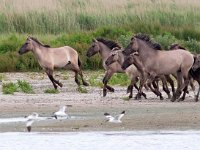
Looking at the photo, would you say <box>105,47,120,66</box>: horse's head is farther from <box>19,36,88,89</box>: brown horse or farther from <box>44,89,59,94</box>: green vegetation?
<box>19,36,88,89</box>: brown horse

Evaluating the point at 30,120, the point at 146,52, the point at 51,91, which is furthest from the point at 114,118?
the point at 51,91

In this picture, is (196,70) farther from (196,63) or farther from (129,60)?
(129,60)

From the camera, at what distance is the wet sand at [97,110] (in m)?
15.8

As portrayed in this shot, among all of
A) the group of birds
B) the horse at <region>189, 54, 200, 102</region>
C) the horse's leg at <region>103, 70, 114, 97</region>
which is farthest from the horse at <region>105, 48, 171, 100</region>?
the group of birds

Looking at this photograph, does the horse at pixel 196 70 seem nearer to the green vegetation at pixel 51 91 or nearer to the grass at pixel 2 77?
the green vegetation at pixel 51 91

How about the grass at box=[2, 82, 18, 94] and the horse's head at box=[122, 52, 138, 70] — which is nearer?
the horse's head at box=[122, 52, 138, 70]

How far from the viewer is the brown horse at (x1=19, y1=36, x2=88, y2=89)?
947 inches

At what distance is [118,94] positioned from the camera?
21906mm

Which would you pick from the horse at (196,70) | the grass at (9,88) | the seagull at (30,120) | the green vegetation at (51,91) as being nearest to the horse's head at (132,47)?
the horse at (196,70)

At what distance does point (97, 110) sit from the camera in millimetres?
18203

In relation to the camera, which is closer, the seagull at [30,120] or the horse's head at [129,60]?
the seagull at [30,120]

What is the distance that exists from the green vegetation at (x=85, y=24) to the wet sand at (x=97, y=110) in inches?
206

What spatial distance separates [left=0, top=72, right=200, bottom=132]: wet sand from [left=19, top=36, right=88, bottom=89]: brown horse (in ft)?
2.24

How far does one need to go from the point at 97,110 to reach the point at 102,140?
12.5ft
